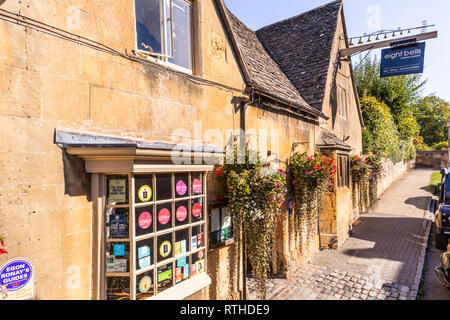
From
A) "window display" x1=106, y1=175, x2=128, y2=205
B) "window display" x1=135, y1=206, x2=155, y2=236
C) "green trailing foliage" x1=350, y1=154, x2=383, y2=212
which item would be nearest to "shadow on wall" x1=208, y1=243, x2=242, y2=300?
"window display" x1=135, y1=206, x2=155, y2=236

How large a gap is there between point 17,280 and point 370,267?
327 inches

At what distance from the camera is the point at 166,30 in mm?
4316

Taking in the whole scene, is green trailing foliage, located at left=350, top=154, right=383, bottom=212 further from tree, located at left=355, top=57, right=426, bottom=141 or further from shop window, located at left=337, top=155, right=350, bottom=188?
tree, located at left=355, top=57, right=426, bottom=141

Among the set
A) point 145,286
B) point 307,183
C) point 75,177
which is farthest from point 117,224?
point 307,183

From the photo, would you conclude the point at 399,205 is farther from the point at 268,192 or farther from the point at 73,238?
the point at 73,238

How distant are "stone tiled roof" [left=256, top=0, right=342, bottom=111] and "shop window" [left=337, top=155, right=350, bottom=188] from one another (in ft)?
8.07

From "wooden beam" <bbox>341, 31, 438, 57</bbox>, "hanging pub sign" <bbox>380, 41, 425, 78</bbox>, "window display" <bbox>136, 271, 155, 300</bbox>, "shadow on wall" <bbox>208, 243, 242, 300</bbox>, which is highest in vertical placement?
"wooden beam" <bbox>341, 31, 438, 57</bbox>

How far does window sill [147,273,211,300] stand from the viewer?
3.69 meters

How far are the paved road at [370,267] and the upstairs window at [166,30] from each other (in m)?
5.62

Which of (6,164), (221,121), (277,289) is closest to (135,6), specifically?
(221,121)

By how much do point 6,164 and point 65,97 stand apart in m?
0.96

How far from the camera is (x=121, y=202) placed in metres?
3.36

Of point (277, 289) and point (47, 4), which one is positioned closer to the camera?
point (47, 4)
